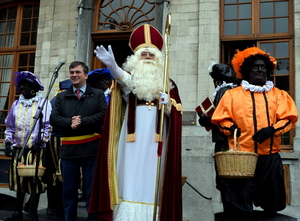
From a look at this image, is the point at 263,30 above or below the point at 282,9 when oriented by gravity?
Result: below

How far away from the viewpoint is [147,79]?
5.33m

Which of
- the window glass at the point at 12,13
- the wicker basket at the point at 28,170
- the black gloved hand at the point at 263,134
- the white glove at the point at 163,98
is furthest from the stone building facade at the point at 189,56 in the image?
the white glove at the point at 163,98

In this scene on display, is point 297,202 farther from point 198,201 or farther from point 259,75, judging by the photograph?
point 259,75

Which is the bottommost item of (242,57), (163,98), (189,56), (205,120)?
(205,120)

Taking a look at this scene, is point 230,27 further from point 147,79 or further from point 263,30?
point 147,79

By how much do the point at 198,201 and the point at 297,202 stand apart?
5.71ft

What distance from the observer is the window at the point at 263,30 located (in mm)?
8586

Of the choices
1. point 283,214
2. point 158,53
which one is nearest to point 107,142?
point 158,53

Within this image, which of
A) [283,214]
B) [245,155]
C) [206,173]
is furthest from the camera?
[206,173]

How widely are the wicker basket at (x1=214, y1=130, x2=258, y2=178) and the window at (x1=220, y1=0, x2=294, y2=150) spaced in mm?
4175

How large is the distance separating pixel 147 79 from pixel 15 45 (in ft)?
20.9

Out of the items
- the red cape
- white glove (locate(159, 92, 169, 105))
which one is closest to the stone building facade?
the red cape

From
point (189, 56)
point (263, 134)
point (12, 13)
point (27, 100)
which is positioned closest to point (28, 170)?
point (27, 100)

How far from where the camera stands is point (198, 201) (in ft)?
26.5
